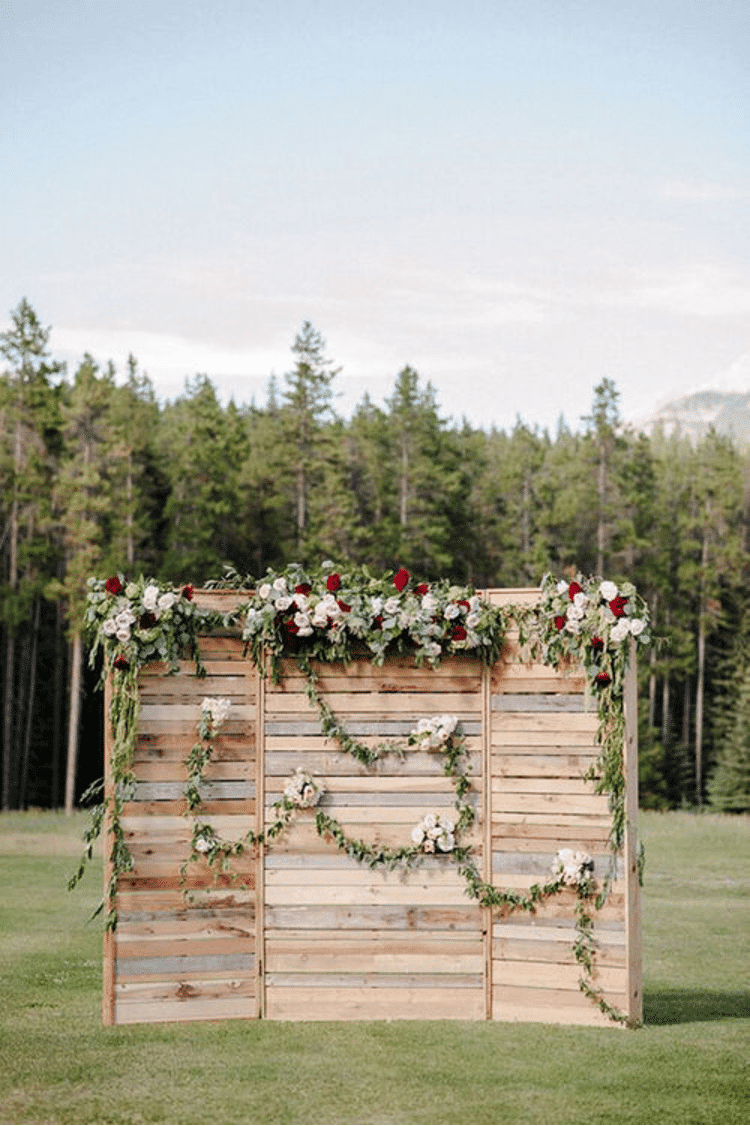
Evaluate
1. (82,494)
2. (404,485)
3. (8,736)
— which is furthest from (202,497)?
(8,736)

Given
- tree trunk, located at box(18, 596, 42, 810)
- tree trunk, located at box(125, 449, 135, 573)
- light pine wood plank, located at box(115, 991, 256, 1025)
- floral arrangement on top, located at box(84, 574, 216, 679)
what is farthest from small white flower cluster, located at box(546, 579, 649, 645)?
tree trunk, located at box(18, 596, 42, 810)

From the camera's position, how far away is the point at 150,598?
9641mm

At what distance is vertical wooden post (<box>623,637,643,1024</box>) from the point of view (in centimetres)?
950

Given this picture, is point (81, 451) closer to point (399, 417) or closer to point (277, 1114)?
point (399, 417)

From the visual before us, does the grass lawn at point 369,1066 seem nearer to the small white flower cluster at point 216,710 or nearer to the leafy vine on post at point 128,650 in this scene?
the leafy vine on post at point 128,650

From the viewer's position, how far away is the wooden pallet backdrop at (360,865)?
962 centimetres

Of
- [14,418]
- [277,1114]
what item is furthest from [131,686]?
[14,418]

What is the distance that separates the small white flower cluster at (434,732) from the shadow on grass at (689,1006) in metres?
2.53

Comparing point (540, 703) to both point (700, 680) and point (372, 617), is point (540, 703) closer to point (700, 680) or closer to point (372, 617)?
point (372, 617)

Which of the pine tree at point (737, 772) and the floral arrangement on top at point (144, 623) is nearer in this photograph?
the floral arrangement on top at point (144, 623)

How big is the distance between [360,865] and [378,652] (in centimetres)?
152

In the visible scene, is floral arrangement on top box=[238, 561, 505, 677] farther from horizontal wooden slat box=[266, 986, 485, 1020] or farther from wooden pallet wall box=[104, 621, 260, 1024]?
horizontal wooden slat box=[266, 986, 485, 1020]

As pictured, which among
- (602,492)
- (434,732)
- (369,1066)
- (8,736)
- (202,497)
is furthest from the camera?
(602,492)

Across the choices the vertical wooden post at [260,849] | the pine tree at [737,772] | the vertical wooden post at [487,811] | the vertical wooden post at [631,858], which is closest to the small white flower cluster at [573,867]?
the vertical wooden post at [631,858]
